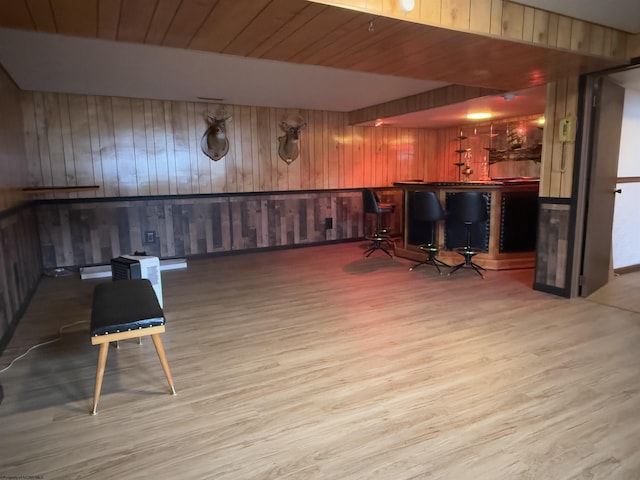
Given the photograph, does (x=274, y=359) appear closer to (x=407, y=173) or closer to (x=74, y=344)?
(x=74, y=344)

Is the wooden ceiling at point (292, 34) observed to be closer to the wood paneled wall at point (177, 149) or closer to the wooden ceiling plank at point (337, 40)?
the wooden ceiling plank at point (337, 40)

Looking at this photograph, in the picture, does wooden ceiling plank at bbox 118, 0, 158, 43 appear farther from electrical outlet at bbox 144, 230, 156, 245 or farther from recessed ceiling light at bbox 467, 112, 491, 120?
recessed ceiling light at bbox 467, 112, 491, 120

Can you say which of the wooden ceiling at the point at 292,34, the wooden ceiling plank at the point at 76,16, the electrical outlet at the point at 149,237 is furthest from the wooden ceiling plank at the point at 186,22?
the electrical outlet at the point at 149,237

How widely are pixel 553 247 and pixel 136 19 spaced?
165 inches

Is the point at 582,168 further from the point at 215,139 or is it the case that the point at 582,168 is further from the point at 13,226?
the point at 13,226

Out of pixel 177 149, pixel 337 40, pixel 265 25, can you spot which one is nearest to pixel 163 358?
pixel 265 25

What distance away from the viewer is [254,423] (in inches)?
84.2

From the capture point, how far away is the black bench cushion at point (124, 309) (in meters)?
2.24

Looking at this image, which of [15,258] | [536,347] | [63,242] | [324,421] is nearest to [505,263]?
[536,347]

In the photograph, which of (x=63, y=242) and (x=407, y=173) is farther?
(x=407, y=173)

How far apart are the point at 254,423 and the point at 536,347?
209 centimetres

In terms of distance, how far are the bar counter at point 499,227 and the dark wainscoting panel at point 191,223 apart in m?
2.46

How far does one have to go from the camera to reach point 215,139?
6.49 meters

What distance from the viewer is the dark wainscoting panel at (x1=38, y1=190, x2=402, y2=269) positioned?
577 centimetres
